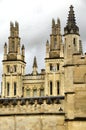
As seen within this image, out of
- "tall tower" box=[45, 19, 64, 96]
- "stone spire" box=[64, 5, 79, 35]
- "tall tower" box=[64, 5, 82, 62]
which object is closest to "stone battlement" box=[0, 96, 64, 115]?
"tall tower" box=[64, 5, 82, 62]

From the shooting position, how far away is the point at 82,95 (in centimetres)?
2905

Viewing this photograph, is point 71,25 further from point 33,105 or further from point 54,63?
point 54,63

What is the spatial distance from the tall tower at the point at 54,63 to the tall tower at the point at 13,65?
6.11 meters

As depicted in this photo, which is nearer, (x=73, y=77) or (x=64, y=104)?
(x=73, y=77)

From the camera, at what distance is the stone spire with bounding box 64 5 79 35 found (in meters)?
30.6

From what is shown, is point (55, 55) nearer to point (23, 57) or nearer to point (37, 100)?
point (23, 57)

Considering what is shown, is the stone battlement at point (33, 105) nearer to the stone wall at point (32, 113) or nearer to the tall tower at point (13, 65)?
the stone wall at point (32, 113)

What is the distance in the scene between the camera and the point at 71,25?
1208 inches

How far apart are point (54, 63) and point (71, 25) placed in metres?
60.5

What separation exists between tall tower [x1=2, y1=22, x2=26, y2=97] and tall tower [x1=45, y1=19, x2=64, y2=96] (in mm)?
6107

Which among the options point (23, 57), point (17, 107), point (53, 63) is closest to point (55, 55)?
point (53, 63)

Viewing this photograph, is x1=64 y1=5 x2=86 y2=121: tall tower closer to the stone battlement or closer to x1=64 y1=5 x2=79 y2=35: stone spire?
x1=64 y1=5 x2=79 y2=35: stone spire

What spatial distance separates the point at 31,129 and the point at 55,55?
200 feet

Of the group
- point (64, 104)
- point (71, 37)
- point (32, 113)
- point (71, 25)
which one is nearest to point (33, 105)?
point (32, 113)
